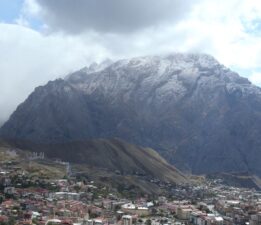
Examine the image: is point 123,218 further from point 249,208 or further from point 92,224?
point 249,208

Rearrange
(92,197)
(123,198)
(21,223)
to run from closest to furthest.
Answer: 1. (21,223)
2. (92,197)
3. (123,198)

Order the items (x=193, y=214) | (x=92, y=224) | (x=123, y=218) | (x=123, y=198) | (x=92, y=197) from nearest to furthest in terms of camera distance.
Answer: (x=92, y=224), (x=123, y=218), (x=193, y=214), (x=92, y=197), (x=123, y=198)

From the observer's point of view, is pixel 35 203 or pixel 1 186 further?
pixel 1 186

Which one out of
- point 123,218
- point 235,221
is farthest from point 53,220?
point 235,221

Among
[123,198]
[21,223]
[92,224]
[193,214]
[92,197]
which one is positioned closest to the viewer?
[21,223]

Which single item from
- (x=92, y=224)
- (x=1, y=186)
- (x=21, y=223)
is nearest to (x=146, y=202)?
(x=1, y=186)

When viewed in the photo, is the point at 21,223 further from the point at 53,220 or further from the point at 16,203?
the point at 16,203

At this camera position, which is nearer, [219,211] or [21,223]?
[21,223]

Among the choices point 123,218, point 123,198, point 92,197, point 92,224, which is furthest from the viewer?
point 123,198

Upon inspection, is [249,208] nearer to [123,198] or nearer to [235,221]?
[235,221]
